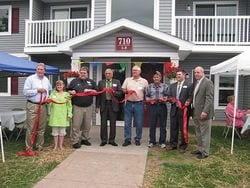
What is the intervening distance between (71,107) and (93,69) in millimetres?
5798

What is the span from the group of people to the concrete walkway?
0.57 meters

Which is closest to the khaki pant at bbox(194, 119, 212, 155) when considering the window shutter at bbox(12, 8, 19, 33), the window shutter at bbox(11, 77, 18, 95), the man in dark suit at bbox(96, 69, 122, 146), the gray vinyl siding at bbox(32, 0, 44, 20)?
the man in dark suit at bbox(96, 69, 122, 146)

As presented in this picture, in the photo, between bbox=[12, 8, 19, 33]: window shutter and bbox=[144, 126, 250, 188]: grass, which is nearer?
bbox=[144, 126, 250, 188]: grass

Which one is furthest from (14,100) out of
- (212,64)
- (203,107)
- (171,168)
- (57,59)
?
(171,168)

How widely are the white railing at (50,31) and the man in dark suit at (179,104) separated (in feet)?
25.9

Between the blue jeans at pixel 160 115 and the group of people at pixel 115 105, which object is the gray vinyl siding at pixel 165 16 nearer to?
the group of people at pixel 115 105

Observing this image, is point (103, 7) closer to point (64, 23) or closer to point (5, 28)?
point (64, 23)

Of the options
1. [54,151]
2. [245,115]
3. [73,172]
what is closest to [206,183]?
[73,172]

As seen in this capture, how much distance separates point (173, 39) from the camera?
463 inches

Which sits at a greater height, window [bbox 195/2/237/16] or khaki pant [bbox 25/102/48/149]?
window [bbox 195/2/237/16]

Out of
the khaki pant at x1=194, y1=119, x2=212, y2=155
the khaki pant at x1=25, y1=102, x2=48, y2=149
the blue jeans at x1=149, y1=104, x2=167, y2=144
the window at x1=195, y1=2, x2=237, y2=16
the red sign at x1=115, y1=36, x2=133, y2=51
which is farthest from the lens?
the window at x1=195, y1=2, x2=237, y2=16

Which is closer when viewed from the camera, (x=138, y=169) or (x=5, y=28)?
(x=138, y=169)

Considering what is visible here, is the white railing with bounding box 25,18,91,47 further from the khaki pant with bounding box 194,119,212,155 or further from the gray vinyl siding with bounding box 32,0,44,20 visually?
the khaki pant with bounding box 194,119,212,155

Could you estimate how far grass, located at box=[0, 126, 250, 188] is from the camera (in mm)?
6160
